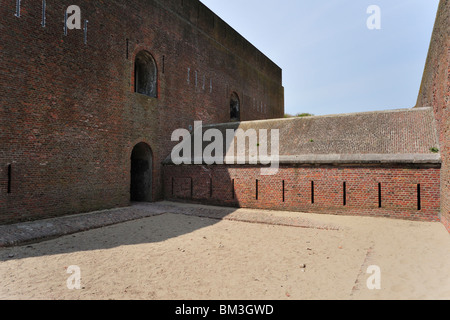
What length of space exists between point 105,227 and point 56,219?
172cm

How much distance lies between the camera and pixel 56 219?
8.27 m

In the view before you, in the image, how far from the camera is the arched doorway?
1250 centimetres

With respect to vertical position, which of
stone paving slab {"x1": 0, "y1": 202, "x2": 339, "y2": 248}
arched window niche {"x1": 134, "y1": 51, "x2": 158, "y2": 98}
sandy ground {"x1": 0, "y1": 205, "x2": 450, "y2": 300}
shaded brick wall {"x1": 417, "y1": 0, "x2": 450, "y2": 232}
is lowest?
sandy ground {"x1": 0, "y1": 205, "x2": 450, "y2": 300}

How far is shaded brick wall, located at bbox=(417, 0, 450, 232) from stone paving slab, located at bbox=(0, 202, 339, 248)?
2940 millimetres

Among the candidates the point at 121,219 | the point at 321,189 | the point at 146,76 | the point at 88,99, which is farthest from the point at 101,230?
the point at 146,76

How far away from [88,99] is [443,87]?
11.0 meters

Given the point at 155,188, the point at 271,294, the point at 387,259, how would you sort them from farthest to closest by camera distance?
the point at 155,188 < the point at 387,259 < the point at 271,294

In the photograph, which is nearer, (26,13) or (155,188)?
(26,13)

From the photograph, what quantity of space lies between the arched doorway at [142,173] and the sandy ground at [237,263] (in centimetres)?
492

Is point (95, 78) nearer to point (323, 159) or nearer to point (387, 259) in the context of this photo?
point (323, 159)

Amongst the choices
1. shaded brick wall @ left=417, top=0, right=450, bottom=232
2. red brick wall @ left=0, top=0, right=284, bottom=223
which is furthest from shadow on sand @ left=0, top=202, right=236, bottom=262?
shaded brick wall @ left=417, top=0, right=450, bottom=232

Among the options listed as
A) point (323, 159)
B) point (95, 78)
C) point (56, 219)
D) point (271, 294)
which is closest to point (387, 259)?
point (271, 294)

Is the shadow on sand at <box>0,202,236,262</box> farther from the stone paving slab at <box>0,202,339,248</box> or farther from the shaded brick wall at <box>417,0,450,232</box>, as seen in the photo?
the shaded brick wall at <box>417,0,450,232</box>

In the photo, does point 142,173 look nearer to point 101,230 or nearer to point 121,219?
point 121,219
